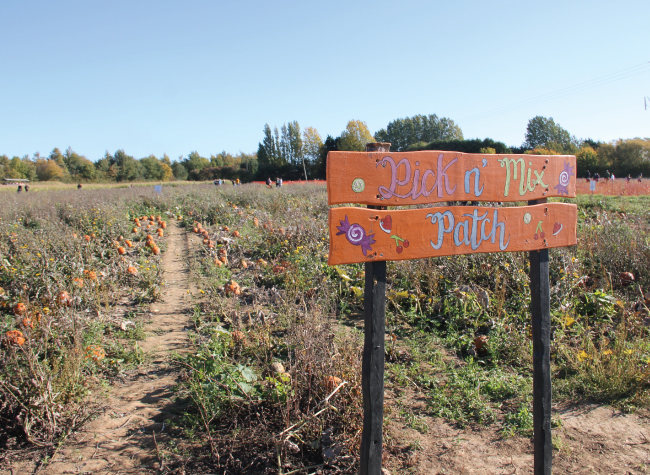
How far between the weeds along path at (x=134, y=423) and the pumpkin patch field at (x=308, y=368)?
0.04 feet

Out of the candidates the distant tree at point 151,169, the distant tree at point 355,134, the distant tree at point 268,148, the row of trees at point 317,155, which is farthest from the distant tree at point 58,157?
the distant tree at point 355,134

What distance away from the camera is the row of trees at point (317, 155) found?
A: 3603 centimetres

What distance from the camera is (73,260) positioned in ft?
17.0

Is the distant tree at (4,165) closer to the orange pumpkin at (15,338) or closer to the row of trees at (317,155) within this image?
the row of trees at (317,155)

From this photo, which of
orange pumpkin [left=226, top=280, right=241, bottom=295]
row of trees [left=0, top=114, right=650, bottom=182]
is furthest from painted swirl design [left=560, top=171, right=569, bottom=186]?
row of trees [left=0, top=114, right=650, bottom=182]

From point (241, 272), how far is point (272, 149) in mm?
65058

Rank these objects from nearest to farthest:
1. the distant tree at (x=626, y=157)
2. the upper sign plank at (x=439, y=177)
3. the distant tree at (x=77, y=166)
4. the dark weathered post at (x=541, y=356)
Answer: the upper sign plank at (x=439, y=177) → the dark weathered post at (x=541, y=356) → the distant tree at (x=626, y=157) → the distant tree at (x=77, y=166)

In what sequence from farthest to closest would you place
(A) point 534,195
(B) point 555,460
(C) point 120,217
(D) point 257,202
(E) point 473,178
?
(D) point 257,202 < (C) point 120,217 < (B) point 555,460 < (A) point 534,195 < (E) point 473,178

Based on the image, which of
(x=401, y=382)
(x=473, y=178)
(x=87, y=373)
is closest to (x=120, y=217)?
(x=87, y=373)

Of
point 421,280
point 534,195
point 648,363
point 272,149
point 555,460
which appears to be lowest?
point 555,460

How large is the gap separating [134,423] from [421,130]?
7428cm

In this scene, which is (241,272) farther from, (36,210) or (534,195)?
(36,210)

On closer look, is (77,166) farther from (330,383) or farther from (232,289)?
(330,383)

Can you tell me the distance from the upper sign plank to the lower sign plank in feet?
0.23
